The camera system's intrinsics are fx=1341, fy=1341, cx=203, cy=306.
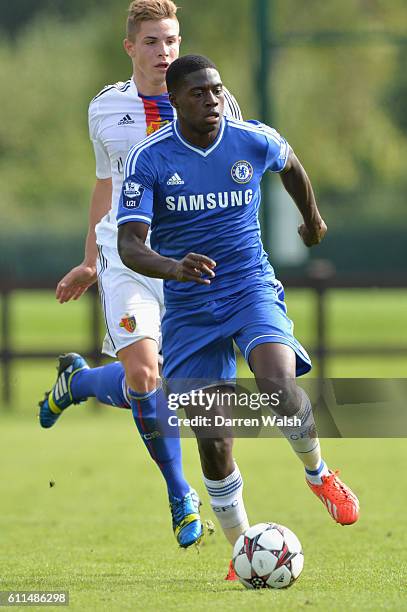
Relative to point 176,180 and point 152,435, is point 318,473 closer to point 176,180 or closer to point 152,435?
point 152,435

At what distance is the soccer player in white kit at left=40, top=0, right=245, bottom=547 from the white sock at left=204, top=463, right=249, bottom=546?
49 cm

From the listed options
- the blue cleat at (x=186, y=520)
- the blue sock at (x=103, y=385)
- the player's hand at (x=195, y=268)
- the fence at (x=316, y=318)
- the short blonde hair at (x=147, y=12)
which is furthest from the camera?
the fence at (x=316, y=318)

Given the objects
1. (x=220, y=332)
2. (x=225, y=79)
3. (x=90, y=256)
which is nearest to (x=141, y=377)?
(x=90, y=256)

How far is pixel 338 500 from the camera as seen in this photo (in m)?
6.03

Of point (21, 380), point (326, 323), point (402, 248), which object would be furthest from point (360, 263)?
point (326, 323)

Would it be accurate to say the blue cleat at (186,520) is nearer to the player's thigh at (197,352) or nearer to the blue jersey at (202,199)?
the player's thigh at (197,352)

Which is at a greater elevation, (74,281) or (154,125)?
(154,125)

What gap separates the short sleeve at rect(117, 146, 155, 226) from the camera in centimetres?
573

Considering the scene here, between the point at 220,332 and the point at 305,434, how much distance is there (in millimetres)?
593

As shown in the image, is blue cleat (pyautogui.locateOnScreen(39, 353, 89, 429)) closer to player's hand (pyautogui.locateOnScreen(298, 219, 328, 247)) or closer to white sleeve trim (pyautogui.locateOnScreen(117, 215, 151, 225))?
player's hand (pyautogui.locateOnScreen(298, 219, 328, 247))

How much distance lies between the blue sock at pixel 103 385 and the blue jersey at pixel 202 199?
151 centimetres

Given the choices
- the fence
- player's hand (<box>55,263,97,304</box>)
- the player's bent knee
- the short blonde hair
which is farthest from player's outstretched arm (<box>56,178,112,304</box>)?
the fence

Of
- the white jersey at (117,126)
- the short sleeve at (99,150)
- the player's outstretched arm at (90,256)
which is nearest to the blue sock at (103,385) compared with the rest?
the player's outstretched arm at (90,256)

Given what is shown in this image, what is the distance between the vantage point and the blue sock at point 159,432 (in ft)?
21.8
